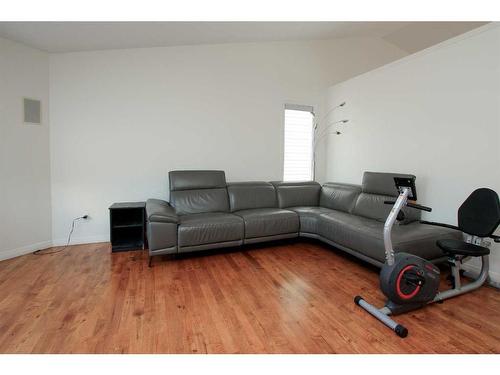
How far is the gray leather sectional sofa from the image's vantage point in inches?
107

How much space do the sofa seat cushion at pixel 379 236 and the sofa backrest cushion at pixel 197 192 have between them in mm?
1561

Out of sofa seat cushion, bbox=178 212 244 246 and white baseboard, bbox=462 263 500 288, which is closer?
white baseboard, bbox=462 263 500 288

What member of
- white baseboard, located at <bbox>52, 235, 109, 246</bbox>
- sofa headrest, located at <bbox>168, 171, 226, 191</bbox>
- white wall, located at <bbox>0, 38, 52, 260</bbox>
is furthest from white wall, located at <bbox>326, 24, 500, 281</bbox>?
white wall, located at <bbox>0, 38, 52, 260</bbox>

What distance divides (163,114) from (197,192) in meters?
1.24

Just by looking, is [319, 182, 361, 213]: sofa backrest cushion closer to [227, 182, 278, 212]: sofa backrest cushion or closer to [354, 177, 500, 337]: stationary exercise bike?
[227, 182, 278, 212]: sofa backrest cushion

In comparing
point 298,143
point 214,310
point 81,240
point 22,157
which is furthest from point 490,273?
point 22,157

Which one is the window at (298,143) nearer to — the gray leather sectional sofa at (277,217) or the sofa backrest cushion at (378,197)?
the gray leather sectional sofa at (277,217)

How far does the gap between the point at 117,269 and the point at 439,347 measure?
2.84 metres

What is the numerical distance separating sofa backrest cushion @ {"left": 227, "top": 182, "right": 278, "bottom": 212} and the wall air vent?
252 centimetres

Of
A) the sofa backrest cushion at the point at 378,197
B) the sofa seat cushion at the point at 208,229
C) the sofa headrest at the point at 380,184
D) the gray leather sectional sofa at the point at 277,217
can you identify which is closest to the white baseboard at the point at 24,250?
the gray leather sectional sofa at the point at 277,217

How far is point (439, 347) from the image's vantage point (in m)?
1.66

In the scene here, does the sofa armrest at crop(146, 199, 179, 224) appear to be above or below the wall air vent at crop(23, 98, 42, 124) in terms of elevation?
below
